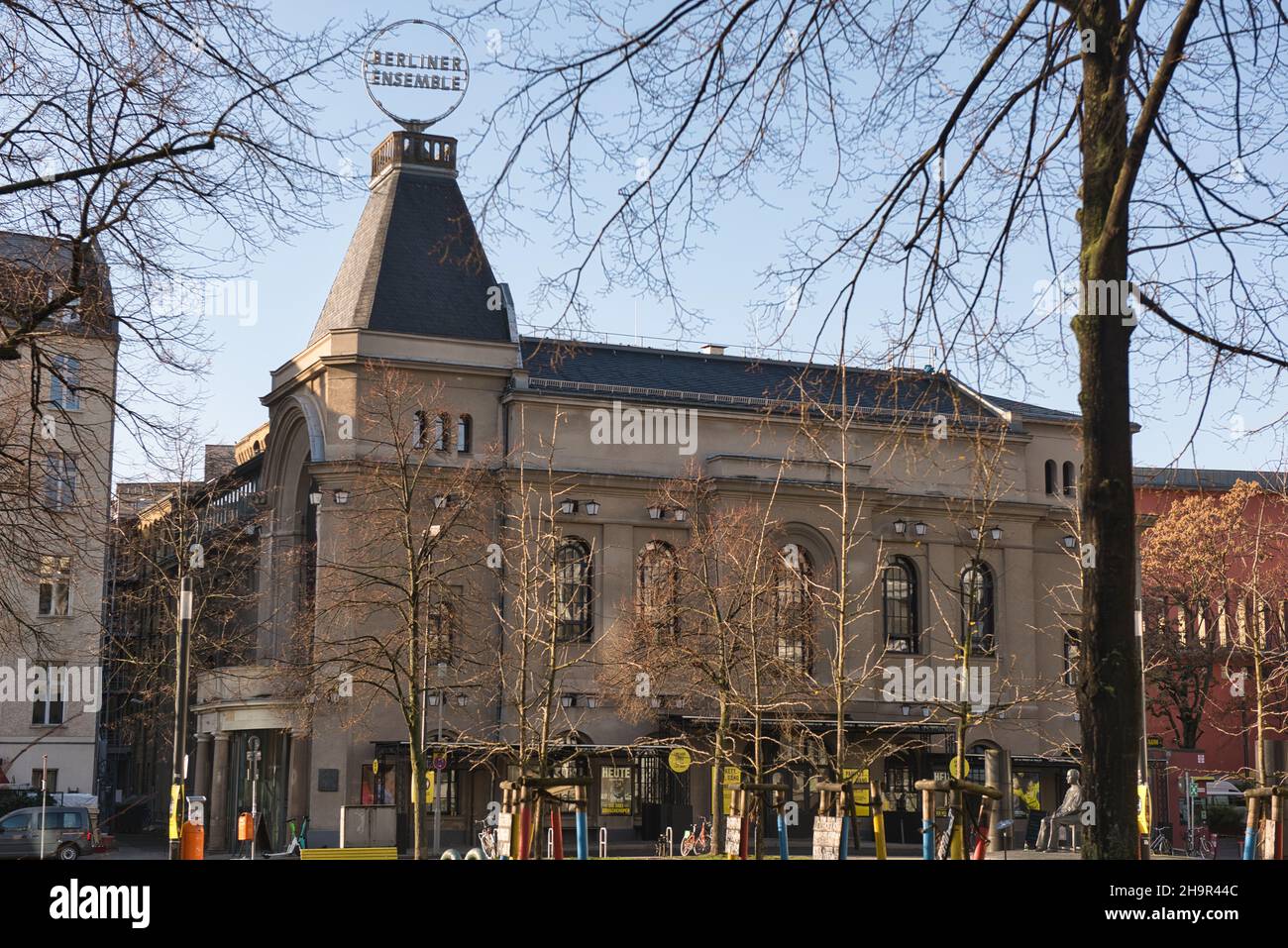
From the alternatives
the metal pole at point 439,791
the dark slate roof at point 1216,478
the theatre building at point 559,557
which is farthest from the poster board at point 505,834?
the metal pole at point 439,791

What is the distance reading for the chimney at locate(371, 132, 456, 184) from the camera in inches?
2281

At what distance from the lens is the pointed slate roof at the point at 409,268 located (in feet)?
178

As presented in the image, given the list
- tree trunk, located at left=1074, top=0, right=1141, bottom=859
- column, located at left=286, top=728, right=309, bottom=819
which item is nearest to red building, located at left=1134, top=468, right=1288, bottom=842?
column, located at left=286, top=728, right=309, bottom=819

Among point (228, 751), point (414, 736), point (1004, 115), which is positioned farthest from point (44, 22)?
point (228, 751)

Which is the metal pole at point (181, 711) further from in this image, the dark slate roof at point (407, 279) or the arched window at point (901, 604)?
the arched window at point (901, 604)

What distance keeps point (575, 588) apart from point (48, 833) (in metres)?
18.0

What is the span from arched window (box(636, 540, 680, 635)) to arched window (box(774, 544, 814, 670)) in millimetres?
3487

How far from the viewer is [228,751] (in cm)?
5562

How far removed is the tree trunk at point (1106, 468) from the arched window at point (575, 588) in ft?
140

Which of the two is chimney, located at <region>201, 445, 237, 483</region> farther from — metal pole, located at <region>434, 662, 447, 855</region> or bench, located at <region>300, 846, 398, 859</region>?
bench, located at <region>300, 846, 398, 859</region>

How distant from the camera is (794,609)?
47.8m
